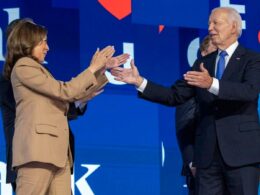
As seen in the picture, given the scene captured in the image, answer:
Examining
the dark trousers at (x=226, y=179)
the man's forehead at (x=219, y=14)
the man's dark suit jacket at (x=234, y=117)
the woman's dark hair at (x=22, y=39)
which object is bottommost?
the dark trousers at (x=226, y=179)

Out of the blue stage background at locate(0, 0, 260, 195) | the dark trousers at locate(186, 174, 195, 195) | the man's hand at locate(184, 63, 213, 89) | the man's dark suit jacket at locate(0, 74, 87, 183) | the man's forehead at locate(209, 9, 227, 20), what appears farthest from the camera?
the blue stage background at locate(0, 0, 260, 195)

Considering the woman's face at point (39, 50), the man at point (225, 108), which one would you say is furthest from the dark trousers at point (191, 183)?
the woman's face at point (39, 50)

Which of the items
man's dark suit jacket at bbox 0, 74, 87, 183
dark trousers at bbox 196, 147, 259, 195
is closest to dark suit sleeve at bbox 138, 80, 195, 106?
dark trousers at bbox 196, 147, 259, 195

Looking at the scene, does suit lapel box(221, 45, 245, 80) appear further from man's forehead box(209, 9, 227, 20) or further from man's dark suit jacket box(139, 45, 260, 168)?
Answer: man's forehead box(209, 9, 227, 20)

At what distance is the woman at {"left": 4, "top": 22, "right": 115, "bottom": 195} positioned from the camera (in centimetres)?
313

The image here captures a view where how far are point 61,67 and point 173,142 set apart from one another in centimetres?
86

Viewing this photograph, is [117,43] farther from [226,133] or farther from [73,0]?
[226,133]

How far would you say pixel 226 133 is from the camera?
343cm

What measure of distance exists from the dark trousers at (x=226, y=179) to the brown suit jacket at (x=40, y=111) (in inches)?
26.7

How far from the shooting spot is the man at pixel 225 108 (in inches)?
132

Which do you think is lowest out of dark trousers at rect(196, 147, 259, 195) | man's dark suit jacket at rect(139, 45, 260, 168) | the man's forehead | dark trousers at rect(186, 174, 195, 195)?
dark trousers at rect(186, 174, 195, 195)

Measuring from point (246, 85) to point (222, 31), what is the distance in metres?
0.34

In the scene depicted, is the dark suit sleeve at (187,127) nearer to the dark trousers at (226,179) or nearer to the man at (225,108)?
the man at (225,108)

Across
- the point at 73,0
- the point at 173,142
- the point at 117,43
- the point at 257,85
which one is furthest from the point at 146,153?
the point at 257,85
